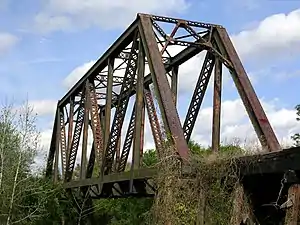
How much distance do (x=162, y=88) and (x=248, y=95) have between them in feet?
8.46

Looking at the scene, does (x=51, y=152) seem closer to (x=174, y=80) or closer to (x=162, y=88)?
(x=174, y=80)

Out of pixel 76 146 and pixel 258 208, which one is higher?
pixel 76 146

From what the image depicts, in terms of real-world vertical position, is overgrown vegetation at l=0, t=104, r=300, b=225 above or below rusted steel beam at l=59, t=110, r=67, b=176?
below

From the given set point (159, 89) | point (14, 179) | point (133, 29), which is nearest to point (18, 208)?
point (14, 179)

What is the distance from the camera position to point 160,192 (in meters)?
12.8

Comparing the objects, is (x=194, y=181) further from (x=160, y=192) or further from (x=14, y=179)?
(x=14, y=179)

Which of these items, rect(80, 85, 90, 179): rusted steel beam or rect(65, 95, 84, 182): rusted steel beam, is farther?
rect(65, 95, 84, 182): rusted steel beam

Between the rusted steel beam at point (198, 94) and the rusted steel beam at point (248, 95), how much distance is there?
682 mm

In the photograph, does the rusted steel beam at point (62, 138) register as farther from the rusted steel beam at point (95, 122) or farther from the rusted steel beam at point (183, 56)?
the rusted steel beam at point (183, 56)

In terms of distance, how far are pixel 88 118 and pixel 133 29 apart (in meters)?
8.12

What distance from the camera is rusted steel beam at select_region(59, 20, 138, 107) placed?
1843cm

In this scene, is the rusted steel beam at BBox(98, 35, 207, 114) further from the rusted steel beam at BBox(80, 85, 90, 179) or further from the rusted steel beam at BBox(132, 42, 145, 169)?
the rusted steel beam at BBox(80, 85, 90, 179)

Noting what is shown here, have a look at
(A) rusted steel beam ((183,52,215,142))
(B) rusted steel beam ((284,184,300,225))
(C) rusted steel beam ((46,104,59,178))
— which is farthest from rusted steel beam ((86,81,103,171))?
(B) rusted steel beam ((284,184,300,225))

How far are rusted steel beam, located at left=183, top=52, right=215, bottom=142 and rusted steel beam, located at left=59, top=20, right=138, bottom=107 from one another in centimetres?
255
